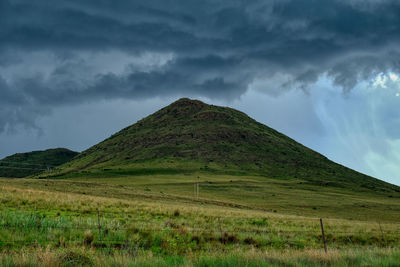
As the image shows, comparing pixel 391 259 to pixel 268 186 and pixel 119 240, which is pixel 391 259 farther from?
pixel 268 186

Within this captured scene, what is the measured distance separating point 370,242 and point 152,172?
4610 inches

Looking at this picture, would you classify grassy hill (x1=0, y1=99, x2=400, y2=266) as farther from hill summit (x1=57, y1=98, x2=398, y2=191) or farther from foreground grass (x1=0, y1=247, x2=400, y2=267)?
hill summit (x1=57, y1=98, x2=398, y2=191)

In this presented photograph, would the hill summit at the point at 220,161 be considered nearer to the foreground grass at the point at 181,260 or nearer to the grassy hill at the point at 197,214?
the grassy hill at the point at 197,214

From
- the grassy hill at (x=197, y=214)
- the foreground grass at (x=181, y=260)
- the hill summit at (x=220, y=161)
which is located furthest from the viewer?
the hill summit at (x=220, y=161)

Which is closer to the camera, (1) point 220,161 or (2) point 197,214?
(2) point 197,214

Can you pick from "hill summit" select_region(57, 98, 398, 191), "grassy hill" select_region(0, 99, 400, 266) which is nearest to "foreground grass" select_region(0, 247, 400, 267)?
"grassy hill" select_region(0, 99, 400, 266)

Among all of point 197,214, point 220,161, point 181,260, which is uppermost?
point 220,161

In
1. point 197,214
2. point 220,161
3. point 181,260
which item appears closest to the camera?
point 181,260

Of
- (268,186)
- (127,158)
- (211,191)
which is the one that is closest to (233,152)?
(127,158)

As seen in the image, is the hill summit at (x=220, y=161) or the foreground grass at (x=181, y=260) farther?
the hill summit at (x=220, y=161)

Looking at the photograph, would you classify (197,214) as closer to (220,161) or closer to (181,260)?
(181,260)

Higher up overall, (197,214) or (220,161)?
(220,161)

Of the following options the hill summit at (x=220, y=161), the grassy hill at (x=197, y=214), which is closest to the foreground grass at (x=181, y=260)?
the grassy hill at (x=197, y=214)

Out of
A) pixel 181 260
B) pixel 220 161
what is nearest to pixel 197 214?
pixel 181 260
